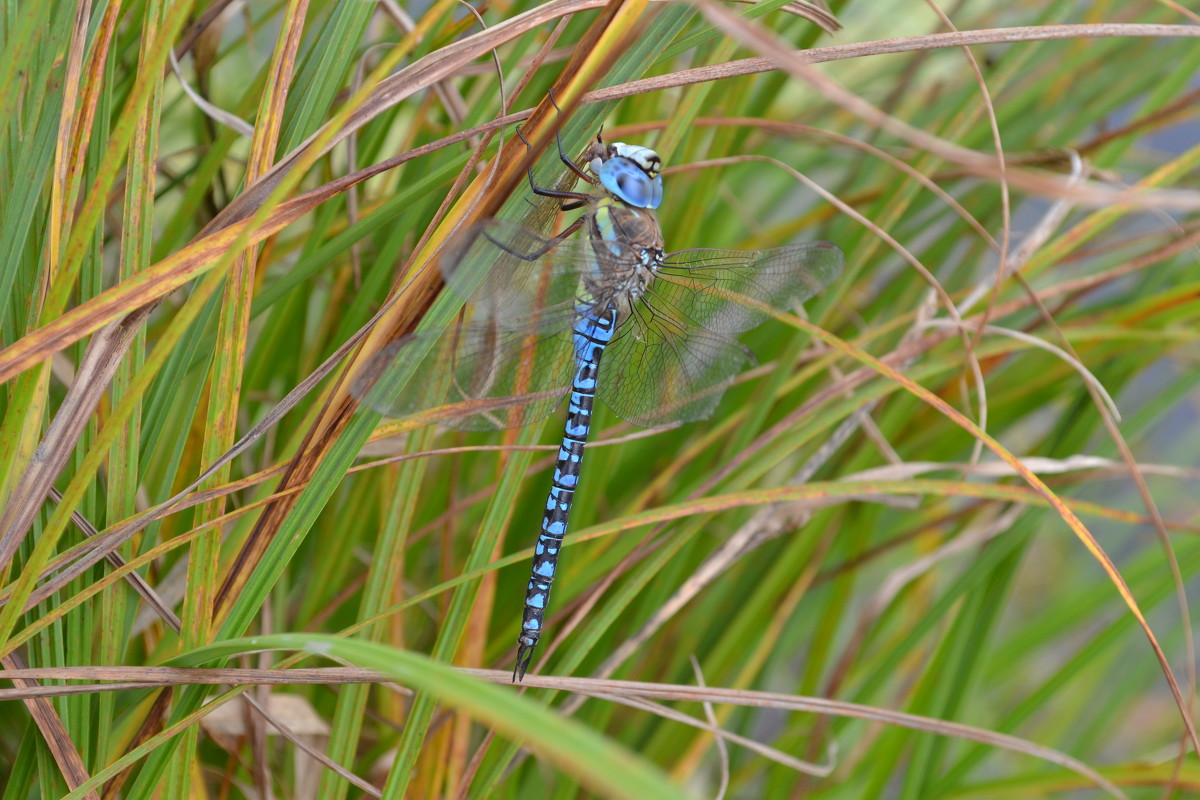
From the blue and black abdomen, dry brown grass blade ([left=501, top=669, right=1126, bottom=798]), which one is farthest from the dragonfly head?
dry brown grass blade ([left=501, top=669, right=1126, bottom=798])

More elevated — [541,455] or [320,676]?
[541,455]

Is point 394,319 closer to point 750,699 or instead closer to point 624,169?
point 624,169

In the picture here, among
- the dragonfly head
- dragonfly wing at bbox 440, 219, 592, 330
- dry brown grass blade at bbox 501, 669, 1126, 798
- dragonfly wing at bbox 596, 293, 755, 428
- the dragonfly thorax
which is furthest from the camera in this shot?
dragonfly wing at bbox 596, 293, 755, 428

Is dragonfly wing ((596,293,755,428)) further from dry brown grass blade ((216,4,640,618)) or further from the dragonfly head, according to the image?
dry brown grass blade ((216,4,640,618))

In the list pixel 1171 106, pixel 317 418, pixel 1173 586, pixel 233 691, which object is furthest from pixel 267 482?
pixel 1171 106

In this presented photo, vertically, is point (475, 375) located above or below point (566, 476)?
above

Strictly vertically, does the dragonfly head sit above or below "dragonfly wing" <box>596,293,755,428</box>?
above

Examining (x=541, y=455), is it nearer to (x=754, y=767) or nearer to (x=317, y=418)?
(x=317, y=418)

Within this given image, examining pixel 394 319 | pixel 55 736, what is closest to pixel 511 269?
pixel 394 319
